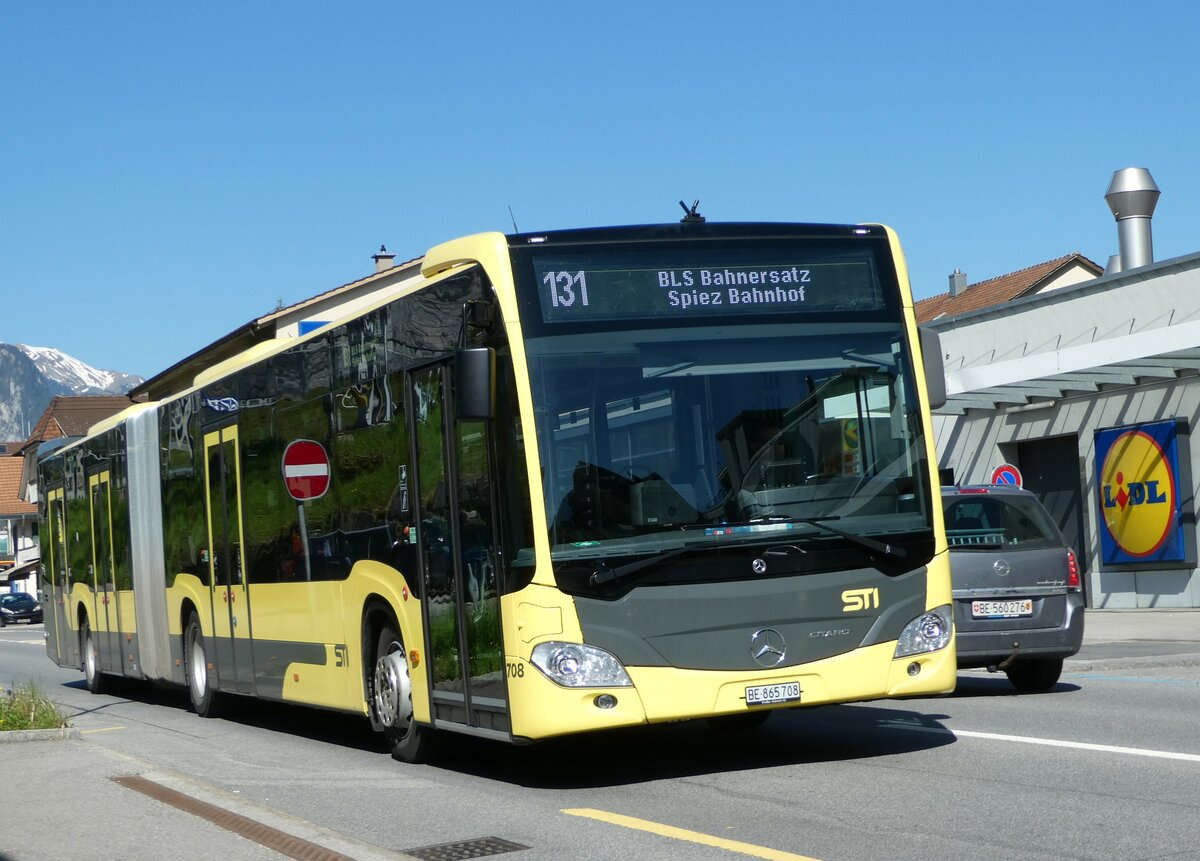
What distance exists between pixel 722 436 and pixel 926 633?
173 centimetres

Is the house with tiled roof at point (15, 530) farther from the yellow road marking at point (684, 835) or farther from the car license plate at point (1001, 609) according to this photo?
the yellow road marking at point (684, 835)

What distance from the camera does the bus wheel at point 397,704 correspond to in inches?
437

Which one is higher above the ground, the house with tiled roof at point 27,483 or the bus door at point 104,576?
the house with tiled roof at point 27,483

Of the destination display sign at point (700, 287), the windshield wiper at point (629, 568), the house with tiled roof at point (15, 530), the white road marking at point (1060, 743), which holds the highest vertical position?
the house with tiled roof at point (15, 530)

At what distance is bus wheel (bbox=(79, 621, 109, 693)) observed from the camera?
70.4ft

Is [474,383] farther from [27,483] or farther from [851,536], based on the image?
[27,483]

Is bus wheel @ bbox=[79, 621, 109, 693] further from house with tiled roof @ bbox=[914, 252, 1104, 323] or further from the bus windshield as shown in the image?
house with tiled roof @ bbox=[914, 252, 1104, 323]

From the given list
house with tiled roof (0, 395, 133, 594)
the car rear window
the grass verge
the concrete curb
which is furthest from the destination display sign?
house with tiled roof (0, 395, 133, 594)

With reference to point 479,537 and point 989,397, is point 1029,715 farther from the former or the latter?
point 989,397

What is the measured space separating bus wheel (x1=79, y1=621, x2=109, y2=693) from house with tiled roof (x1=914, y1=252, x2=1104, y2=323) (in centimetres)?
3673

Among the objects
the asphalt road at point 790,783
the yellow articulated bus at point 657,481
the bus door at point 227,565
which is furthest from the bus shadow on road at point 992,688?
the bus door at point 227,565

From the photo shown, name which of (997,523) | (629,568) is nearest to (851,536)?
(629,568)

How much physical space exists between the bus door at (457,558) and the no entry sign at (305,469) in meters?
2.04

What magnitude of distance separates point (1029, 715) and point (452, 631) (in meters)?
4.62
